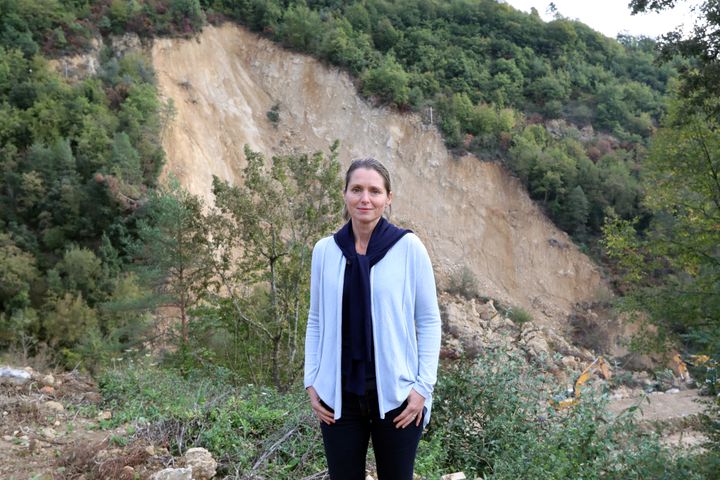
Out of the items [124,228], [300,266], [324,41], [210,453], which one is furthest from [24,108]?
[210,453]

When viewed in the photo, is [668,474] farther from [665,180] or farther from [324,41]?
[324,41]

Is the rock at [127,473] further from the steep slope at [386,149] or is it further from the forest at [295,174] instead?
the steep slope at [386,149]

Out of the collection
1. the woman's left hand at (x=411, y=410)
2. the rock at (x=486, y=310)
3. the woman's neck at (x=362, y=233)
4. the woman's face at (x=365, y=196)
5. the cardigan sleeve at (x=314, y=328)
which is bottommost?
the rock at (x=486, y=310)

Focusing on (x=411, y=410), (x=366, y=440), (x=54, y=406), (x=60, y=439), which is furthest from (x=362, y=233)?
(x=54, y=406)

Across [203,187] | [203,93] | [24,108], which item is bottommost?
[203,187]

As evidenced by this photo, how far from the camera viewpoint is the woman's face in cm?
201

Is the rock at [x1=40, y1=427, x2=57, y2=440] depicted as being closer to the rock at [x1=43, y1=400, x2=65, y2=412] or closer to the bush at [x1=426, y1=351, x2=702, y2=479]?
the rock at [x1=43, y1=400, x2=65, y2=412]

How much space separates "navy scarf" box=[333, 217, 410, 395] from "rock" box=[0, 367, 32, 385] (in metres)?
4.33

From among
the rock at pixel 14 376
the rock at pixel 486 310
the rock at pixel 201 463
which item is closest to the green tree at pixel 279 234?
the rock at pixel 14 376

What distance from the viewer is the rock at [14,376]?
16.0 ft

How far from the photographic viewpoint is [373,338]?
76.1 inches

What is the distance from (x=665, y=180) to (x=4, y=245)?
17738 millimetres

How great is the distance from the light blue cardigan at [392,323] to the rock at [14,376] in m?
4.16

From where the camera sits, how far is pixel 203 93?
21734 millimetres
